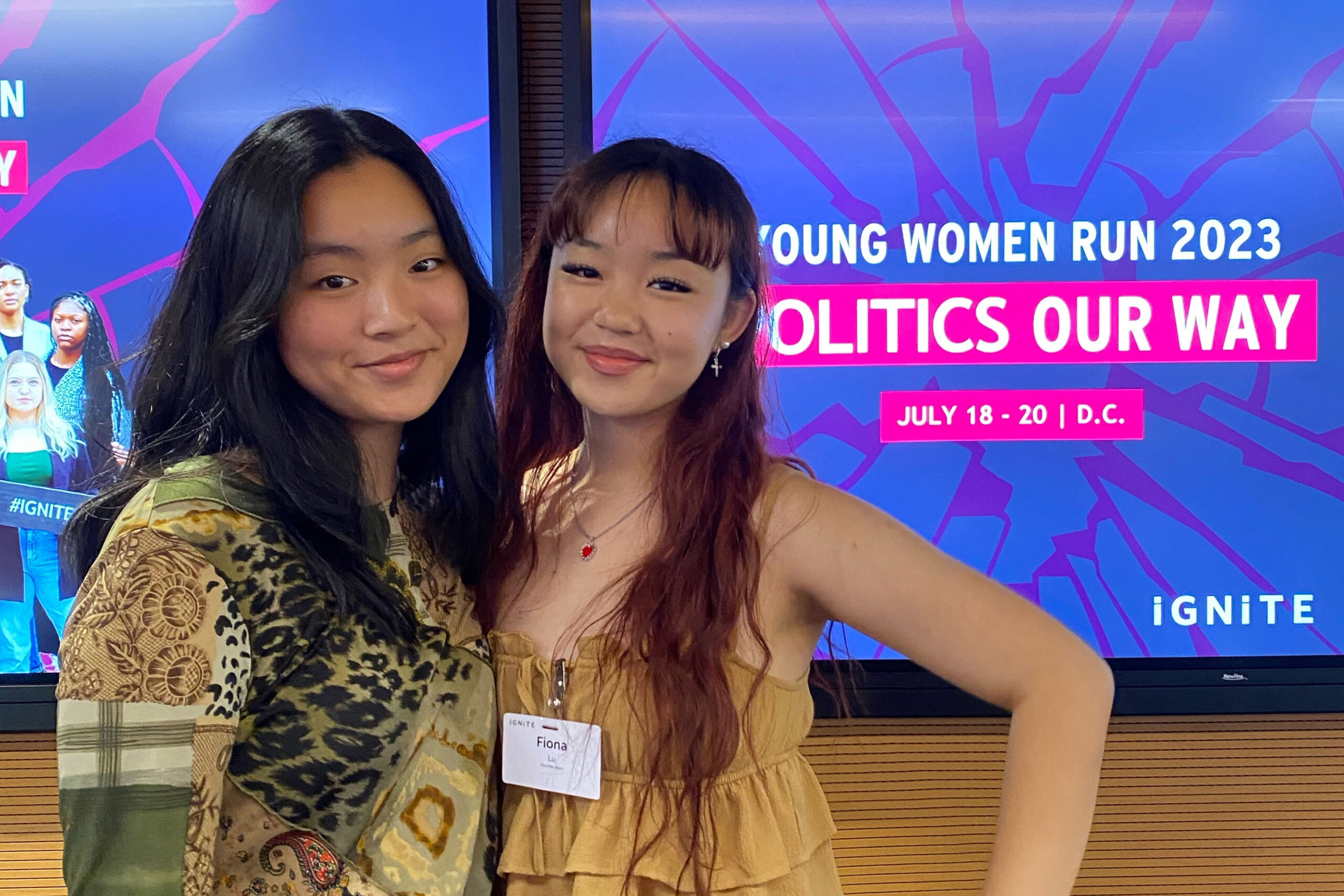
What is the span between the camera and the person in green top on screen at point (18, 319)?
251cm

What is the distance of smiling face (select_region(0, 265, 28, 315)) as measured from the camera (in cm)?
251

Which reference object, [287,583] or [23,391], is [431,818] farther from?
[23,391]

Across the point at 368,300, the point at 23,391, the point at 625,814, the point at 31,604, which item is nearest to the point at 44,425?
the point at 23,391

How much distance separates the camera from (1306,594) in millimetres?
2510

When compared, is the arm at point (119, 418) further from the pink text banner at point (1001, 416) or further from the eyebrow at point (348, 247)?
A: the pink text banner at point (1001, 416)

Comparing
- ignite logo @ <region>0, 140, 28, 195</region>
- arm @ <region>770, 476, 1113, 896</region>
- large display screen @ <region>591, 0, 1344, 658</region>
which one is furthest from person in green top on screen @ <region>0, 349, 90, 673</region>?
arm @ <region>770, 476, 1113, 896</region>

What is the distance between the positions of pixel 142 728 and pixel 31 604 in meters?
1.68

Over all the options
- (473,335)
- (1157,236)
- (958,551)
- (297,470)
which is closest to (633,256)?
(473,335)

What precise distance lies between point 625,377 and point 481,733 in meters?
0.51

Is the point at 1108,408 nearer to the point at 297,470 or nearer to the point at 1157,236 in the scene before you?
the point at 1157,236

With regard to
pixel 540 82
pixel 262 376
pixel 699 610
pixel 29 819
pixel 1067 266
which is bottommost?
pixel 29 819

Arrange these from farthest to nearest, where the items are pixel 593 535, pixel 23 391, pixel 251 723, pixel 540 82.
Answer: pixel 540 82 < pixel 23 391 < pixel 593 535 < pixel 251 723

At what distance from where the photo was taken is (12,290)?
8.25 ft

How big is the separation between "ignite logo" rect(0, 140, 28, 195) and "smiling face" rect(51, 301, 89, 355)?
0.92 feet
